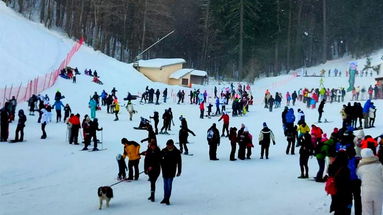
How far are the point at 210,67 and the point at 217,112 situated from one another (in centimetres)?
5005

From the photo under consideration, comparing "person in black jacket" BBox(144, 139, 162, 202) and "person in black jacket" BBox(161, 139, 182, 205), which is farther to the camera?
"person in black jacket" BBox(144, 139, 162, 202)

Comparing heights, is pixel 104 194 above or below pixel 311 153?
below

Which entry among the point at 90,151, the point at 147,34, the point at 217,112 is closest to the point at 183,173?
the point at 90,151

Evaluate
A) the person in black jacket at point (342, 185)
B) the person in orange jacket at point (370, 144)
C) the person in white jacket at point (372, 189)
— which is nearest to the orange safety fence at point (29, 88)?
the person in orange jacket at point (370, 144)

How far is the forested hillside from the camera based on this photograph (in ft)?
234

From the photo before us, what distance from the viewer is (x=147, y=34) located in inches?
2953

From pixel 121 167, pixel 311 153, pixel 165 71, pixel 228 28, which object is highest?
pixel 228 28

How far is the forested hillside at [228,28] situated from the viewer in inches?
2805

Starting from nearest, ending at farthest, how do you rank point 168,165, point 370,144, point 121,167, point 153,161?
point 168,165
point 370,144
point 153,161
point 121,167

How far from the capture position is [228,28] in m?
74.5

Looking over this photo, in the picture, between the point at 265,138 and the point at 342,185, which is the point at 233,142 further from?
the point at 342,185

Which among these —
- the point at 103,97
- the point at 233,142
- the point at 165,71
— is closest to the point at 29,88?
the point at 103,97

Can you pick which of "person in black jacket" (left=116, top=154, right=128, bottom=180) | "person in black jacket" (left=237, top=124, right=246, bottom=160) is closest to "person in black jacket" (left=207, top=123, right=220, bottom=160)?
"person in black jacket" (left=237, top=124, right=246, bottom=160)

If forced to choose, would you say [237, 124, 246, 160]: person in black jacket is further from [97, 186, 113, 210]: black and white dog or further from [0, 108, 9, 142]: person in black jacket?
[0, 108, 9, 142]: person in black jacket
